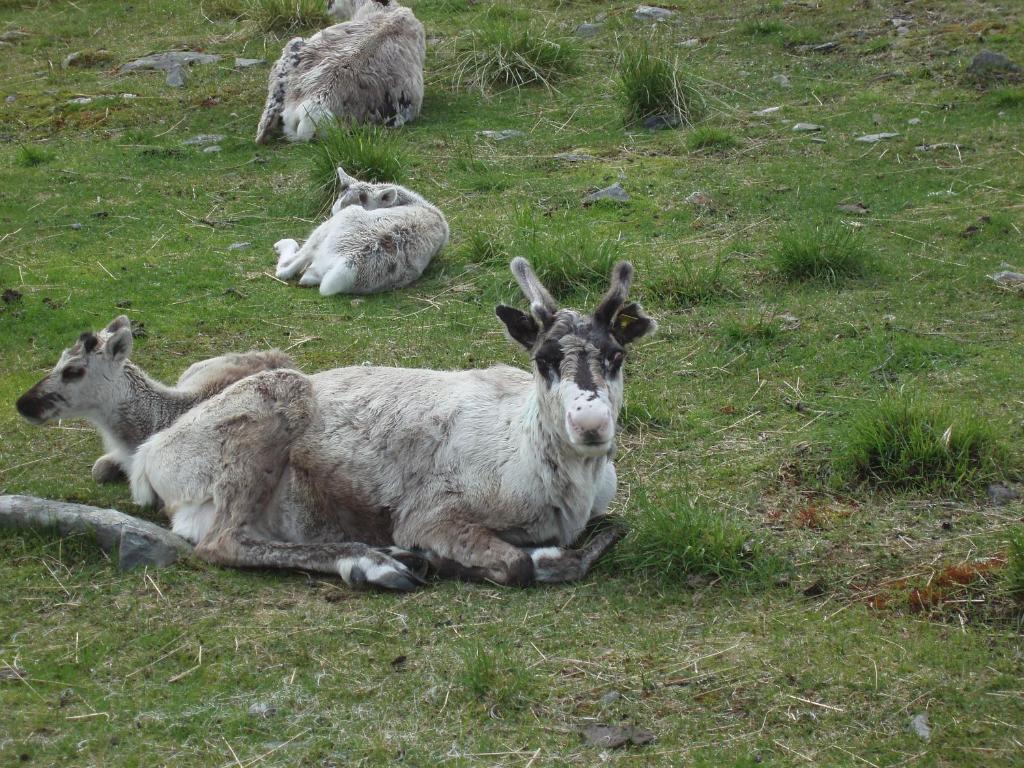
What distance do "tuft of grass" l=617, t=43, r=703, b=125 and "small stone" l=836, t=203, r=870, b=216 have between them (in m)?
2.67

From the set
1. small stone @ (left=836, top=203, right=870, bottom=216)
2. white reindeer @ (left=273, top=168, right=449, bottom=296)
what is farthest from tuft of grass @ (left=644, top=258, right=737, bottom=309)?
white reindeer @ (left=273, top=168, right=449, bottom=296)

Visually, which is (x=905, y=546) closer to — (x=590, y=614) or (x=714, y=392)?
(x=590, y=614)

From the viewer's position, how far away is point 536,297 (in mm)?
6109

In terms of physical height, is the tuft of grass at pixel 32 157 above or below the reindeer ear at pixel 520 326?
below

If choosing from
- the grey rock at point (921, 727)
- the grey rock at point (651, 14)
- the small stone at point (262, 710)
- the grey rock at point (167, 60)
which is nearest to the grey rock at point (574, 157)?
the grey rock at point (651, 14)

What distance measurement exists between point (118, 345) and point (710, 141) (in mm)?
6721

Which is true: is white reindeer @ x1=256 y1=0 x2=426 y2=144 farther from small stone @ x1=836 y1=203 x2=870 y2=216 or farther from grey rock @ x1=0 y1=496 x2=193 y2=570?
grey rock @ x1=0 y1=496 x2=193 y2=570

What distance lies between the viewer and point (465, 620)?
17.7ft

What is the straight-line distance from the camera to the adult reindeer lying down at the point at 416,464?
5.84m

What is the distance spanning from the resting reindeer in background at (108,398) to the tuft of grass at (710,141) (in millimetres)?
6339

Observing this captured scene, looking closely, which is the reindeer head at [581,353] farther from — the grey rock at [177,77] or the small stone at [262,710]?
the grey rock at [177,77]

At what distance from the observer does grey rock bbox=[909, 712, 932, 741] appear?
4.30m

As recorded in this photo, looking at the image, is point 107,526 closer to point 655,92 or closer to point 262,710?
point 262,710

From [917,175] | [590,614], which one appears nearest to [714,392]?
[590,614]
